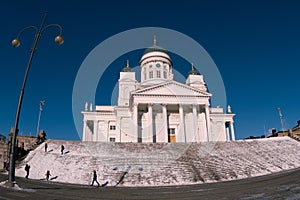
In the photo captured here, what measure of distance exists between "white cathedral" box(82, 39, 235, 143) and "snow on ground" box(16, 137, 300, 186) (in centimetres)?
1412

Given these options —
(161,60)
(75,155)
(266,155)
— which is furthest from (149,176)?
(161,60)

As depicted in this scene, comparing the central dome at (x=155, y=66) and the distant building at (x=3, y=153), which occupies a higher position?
the central dome at (x=155, y=66)

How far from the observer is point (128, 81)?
2611 inches

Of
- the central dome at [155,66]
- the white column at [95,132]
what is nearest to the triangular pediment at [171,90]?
the central dome at [155,66]

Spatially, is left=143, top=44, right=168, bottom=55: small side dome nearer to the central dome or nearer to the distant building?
the central dome

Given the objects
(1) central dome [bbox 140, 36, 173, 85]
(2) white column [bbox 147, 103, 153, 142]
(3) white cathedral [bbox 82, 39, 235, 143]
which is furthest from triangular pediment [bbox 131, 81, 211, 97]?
(1) central dome [bbox 140, 36, 173, 85]

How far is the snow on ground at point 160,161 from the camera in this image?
20.2 m

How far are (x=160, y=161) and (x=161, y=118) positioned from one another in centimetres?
2510

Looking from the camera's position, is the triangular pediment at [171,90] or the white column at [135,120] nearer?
the white column at [135,120]

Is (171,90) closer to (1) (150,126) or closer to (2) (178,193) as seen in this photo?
(1) (150,126)

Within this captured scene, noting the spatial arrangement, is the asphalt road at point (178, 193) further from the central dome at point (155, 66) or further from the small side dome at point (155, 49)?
the small side dome at point (155, 49)

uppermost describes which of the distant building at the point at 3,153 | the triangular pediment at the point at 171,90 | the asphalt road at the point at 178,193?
the triangular pediment at the point at 171,90

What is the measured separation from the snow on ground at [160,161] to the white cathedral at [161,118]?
1412cm

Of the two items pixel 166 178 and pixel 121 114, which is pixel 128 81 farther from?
pixel 166 178
